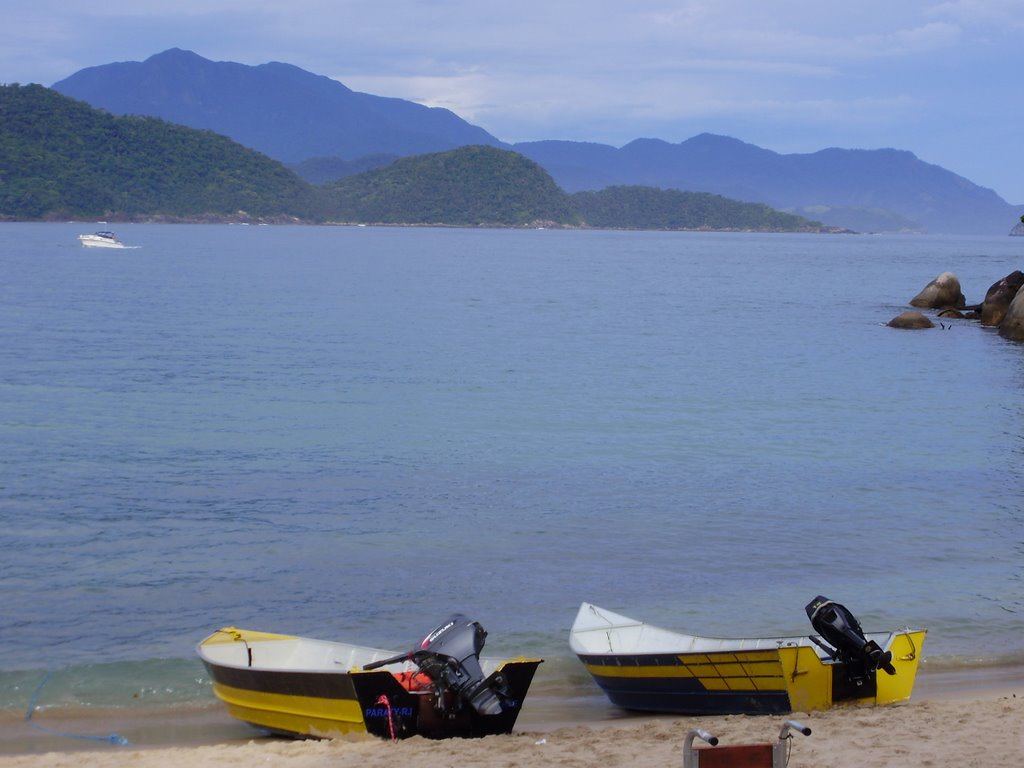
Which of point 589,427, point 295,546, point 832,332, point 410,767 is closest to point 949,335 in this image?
point 832,332

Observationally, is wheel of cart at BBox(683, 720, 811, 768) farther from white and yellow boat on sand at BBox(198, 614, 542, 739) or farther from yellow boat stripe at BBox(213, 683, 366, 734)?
yellow boat stripe at BBox(213, 683, 366, 734)

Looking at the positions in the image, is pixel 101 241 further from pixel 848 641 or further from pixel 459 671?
pixel 848 641

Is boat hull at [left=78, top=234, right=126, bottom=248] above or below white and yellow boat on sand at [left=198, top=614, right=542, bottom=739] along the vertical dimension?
above

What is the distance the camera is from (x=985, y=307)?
4572 centimetres

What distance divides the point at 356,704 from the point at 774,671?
3.48 m

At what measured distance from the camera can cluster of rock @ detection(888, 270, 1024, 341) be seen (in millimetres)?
40312

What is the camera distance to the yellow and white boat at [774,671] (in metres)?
9.73

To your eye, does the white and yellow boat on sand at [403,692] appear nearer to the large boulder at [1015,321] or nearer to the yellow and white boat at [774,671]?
the yellow and white boat at [774,671]

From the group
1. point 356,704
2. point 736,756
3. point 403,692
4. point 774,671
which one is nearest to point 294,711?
point 356,704

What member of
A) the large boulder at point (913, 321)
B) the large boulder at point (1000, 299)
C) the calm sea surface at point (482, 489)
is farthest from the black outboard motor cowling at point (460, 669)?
the large boulder at point (913, 321)

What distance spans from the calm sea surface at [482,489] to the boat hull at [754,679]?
120cm

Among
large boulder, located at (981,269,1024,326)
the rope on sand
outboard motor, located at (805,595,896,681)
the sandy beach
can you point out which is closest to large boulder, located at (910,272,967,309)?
large boulder, located at (981,269,1024,326)

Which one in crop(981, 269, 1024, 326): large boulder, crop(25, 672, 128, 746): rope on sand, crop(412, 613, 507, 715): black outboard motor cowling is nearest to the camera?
crop(412, 613, 507, 715): black outboard motor cowling

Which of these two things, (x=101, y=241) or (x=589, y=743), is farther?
(x=101, y=241)
